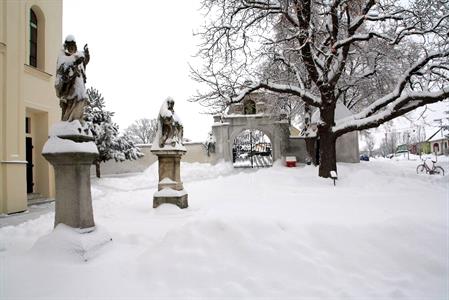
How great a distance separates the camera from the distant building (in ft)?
28.1

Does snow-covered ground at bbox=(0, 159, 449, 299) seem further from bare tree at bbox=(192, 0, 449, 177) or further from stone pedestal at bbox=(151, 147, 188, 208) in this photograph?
bare tree at bbox=(192, 0, 449, 177)

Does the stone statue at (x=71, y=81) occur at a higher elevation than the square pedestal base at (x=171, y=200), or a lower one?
higher

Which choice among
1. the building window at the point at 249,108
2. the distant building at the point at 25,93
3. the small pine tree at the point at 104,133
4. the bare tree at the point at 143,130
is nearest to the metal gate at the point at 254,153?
the building window at the point at 249,108

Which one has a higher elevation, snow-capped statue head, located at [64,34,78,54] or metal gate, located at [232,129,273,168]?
snow-capped statue head, located at [64,34,78,54]

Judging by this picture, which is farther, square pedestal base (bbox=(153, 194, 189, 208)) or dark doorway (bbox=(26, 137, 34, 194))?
dark doorway (bbox=(26, 137, 34, 194))

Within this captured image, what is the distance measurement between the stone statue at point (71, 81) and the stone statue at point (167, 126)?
135 inches

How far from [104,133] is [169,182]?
43.7ft

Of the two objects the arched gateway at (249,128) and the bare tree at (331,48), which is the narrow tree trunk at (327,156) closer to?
the bare tree at (331,48)

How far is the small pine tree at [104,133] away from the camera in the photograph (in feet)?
62.5

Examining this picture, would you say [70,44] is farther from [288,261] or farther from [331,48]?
[331,48]

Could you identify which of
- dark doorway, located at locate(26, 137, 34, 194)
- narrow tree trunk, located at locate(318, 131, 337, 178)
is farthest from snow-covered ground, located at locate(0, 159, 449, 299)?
narrow tree trunk, located at locate(318, 131, 337, 178)

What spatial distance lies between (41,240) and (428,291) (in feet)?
15.3

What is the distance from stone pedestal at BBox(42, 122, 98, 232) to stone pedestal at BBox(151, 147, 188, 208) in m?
3.30

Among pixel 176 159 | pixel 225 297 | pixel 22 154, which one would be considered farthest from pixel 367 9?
pixel 22 154
